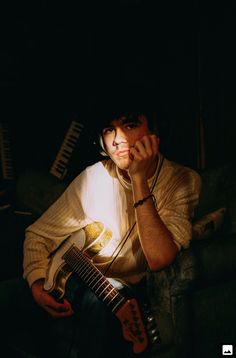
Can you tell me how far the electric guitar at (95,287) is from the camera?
6.66 feet

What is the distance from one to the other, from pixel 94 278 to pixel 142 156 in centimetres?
68

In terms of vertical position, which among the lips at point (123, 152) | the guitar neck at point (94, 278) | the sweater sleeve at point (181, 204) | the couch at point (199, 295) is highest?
the lips at point (123, 152)

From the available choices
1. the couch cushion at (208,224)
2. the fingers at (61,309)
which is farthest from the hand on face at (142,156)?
the fingers at (61,309)

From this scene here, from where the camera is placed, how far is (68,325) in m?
2.51

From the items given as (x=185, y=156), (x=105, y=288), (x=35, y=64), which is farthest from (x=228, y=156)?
(x=35, y=64)

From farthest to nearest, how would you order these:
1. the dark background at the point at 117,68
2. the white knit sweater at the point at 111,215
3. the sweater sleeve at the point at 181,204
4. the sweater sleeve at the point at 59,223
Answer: the dark background at the point at 117,68 < the sweater sleeve at the point at 59,223 < the white knit sweater at the point at 111,215 < the sweater sleeve at the point at 181,204

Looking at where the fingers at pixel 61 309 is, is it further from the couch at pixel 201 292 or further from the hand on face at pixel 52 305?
the couch at pixel 201 292

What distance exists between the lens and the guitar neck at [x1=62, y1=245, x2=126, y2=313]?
2.07 meters

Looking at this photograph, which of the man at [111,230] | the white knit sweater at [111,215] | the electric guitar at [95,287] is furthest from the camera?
the white knit sweater at [111,215]

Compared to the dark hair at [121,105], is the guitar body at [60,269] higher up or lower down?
lower down

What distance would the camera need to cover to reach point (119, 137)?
2.41 m

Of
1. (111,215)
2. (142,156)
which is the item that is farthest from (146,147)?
(111,215)

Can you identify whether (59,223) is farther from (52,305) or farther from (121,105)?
(121,105)

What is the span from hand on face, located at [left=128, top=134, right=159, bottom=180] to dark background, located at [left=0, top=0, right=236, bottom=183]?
1.40ft
